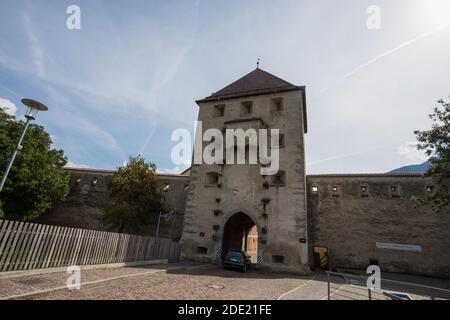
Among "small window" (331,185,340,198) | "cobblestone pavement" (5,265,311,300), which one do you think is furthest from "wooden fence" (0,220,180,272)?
"small window" (331,185,340,198)

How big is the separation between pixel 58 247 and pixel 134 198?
12.1 meters

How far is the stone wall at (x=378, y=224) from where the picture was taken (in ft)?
55.4

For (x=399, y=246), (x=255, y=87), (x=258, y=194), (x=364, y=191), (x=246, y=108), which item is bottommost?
(x=399, y=246)

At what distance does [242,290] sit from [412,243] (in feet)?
51.5

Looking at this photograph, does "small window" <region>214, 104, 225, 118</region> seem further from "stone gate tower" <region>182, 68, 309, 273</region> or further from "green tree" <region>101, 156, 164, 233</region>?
"green tree" <region>101, 156, 164, 233</region>

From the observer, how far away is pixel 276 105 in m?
20.4

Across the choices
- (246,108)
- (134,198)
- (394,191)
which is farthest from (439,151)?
(134,198)

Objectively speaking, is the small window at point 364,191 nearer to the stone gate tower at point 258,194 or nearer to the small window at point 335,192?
the small window at point 335,192

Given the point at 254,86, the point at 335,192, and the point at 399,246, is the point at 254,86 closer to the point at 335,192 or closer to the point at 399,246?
the point at 335,192

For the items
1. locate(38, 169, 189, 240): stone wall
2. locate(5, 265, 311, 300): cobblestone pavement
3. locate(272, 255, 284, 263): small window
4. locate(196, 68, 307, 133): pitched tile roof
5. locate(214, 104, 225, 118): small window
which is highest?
locate(196, 68, 307, 133): pitched tile roof

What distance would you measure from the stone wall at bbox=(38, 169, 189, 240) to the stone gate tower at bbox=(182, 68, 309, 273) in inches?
157

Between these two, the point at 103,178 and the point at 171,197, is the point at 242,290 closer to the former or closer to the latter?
the point at 171,197

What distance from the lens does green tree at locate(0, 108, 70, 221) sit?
56.8ft
